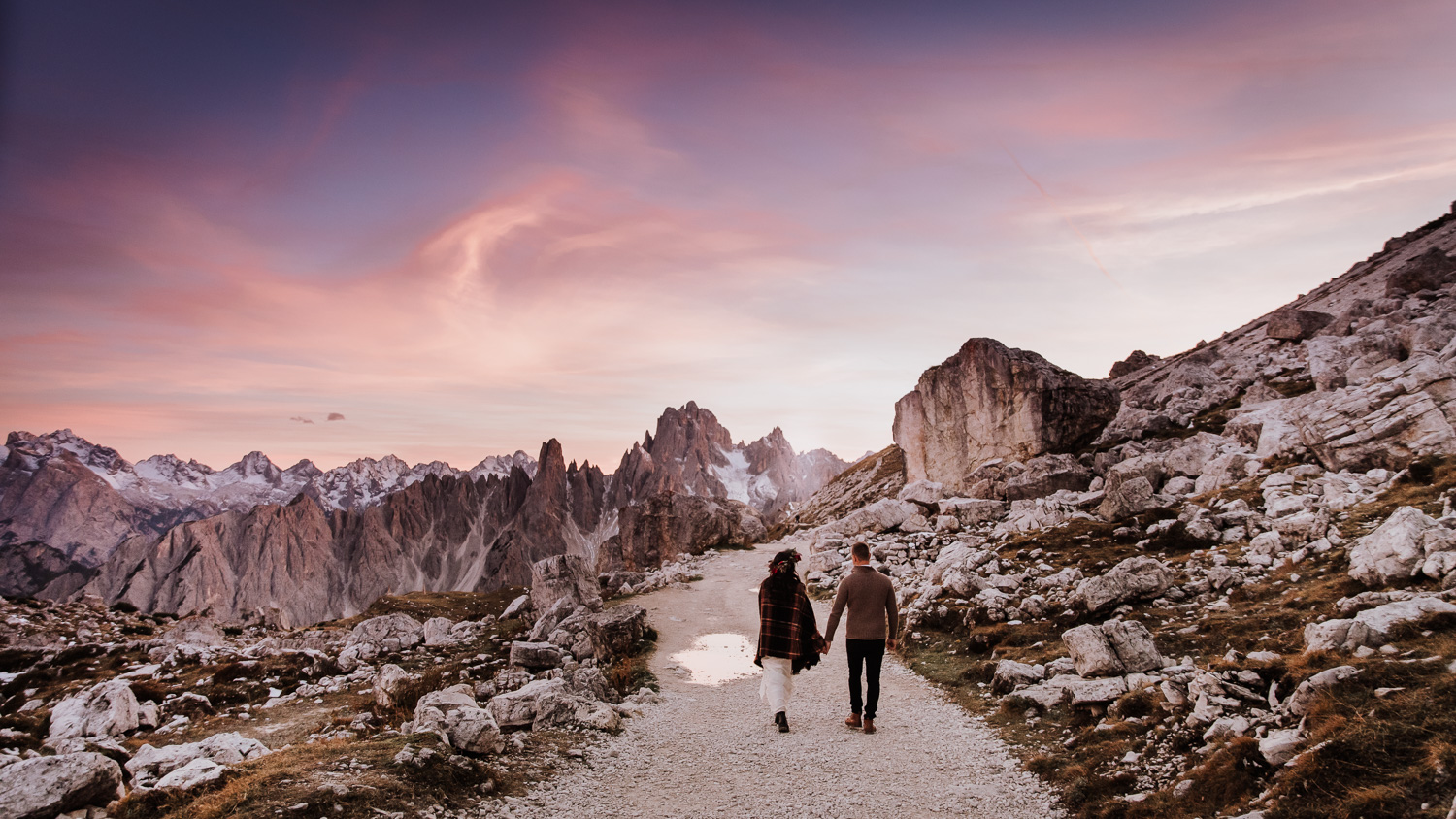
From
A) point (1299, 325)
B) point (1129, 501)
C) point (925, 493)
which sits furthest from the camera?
point (1299, 325)

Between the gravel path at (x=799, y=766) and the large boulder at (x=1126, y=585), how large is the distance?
21.7 feet

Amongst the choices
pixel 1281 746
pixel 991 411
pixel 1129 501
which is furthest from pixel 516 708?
pixel 991 411

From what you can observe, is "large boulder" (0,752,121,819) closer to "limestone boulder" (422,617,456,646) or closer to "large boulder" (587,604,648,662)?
"large boulder" (587,604,648,662)

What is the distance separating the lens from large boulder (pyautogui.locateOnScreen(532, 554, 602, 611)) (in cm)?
3259

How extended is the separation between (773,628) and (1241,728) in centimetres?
827

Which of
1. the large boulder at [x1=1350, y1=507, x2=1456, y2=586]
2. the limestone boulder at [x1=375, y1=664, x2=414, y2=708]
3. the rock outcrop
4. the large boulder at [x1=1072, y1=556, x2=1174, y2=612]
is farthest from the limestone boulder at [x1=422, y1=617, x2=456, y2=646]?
the rock outcrop

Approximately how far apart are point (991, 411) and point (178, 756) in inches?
2399

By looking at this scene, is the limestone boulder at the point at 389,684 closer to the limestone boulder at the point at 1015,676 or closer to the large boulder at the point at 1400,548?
the limestone boulder at the point at 1015,676

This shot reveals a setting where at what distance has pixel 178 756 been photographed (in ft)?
36.7

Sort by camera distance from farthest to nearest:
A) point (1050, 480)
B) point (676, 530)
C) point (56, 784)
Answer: point (676, 530)
point (1050, 480)
point (56, 784)

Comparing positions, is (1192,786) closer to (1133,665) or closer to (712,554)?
(1133,665)

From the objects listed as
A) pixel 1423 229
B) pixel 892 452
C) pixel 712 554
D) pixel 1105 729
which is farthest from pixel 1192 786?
pixel 1423 229

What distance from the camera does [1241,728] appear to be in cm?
1015

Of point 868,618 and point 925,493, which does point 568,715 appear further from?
point 925,493
